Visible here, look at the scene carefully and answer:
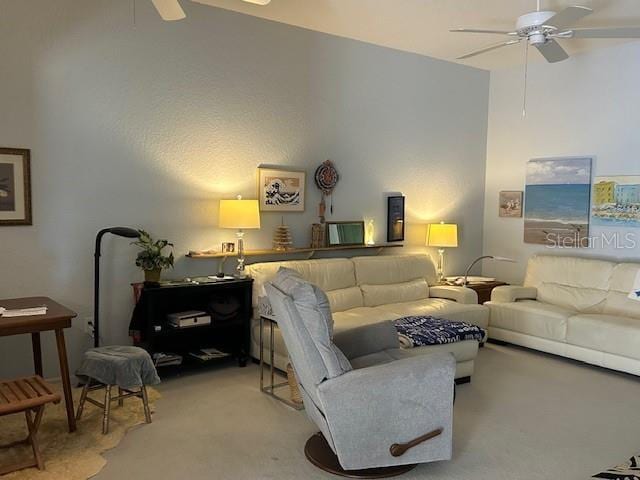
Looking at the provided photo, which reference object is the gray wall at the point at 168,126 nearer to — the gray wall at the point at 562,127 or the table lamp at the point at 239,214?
the table lamp at the point at 239,214

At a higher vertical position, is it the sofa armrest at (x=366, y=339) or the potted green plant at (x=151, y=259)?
the potted green plant at (x=151, y=259)

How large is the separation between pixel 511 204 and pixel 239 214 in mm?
3535

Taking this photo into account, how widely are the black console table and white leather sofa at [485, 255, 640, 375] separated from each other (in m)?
2.52

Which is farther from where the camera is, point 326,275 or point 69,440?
point 326,275

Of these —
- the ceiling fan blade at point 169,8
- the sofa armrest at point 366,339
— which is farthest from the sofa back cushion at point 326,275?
the ceiling fan blade at point 169,8

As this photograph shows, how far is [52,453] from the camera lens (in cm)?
295

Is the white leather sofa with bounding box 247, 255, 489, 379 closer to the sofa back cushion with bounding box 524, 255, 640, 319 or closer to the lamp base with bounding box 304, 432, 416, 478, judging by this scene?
the sofa back cushion with bounding box 524, 255, 640, 319

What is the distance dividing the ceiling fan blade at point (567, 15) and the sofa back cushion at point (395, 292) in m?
2.68

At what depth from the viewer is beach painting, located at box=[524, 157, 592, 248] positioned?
5770 mm

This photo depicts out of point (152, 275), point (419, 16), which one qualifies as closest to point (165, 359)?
point (152, 275)

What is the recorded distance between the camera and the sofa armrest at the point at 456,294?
530 centimetres

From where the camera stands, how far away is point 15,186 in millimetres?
3799

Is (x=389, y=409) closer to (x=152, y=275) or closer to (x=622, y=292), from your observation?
(x=152, y=275)

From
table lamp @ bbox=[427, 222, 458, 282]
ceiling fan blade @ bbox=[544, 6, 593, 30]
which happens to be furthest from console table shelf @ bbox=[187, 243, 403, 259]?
ceiling fan blade @ bbox=[544, 6, 593, 30]
